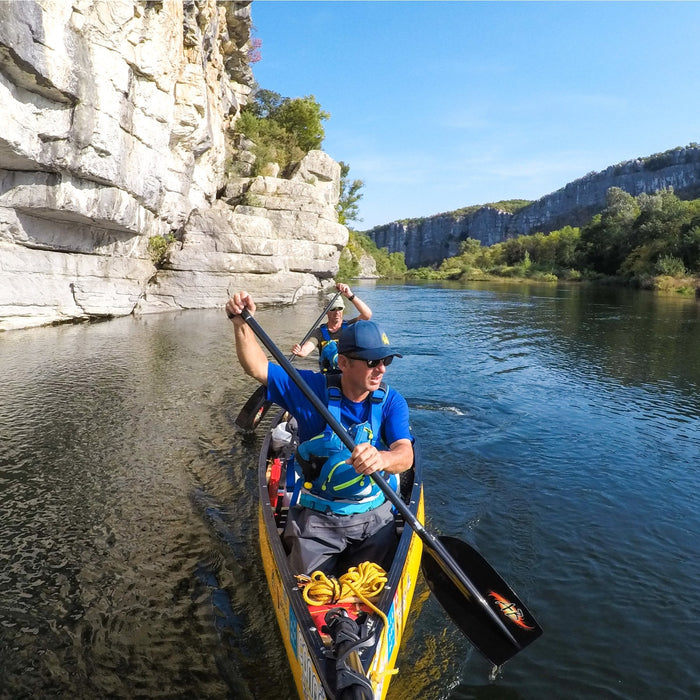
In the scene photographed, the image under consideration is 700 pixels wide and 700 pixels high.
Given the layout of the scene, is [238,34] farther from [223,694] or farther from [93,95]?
[223,694]

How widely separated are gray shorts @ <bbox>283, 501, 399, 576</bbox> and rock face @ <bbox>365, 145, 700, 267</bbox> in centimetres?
9696

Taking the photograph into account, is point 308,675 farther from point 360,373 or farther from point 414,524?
point 360,373

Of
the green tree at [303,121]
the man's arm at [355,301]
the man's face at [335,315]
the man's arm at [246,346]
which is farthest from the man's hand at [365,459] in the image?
the green tree at [303,121]

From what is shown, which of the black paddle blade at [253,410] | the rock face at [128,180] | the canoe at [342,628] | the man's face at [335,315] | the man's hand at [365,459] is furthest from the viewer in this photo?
the rock face at [128,180]

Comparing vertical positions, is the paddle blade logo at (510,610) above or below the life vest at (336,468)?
below

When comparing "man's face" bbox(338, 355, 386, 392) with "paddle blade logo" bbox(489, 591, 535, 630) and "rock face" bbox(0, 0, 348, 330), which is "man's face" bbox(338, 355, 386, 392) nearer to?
"paddle blade logo" bbox(489, 591, 535, 630)

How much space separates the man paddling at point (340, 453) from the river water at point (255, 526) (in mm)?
672

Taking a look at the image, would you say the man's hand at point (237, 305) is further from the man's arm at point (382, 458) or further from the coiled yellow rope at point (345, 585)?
the coiled yellow rope at point (345, 585)

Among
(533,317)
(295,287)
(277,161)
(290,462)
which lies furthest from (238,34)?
(290,462)

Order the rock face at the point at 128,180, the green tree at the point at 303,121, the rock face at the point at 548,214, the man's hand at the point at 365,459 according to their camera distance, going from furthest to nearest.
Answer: the rock face at the point at 548,214 < the green tree at the point at 303,121 < the rock face at the point at 128,180 < the man's hand at the point at 365,459

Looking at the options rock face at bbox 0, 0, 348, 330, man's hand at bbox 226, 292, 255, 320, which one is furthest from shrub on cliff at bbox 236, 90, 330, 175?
man's hand at bbox 226, 292, 255, 320

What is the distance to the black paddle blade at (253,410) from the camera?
7.00 meters

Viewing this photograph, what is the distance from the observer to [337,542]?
3271 mm

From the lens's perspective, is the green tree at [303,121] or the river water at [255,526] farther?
the green tree at [303,121]
